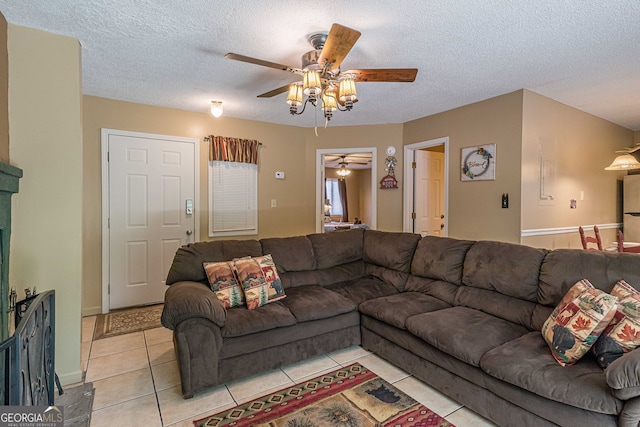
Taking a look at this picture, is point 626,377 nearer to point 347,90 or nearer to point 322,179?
point 347,90

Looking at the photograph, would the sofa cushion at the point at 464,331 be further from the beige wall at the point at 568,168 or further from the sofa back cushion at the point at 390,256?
the beige wall at the point at 568,168

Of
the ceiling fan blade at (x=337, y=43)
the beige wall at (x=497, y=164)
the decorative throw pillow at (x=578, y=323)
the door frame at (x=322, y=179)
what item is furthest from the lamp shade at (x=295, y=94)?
the door frame at (x=322, y=179)

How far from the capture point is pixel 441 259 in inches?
113

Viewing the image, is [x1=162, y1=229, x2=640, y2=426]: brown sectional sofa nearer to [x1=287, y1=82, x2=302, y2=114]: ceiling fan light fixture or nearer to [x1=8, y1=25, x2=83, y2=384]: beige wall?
[x1=8, y1=25, x2=83, y2=384]: beige wall

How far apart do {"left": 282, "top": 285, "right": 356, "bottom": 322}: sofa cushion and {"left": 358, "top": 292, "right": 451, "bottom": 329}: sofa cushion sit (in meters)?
0.18

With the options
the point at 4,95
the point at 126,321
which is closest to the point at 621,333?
the point at 4,95

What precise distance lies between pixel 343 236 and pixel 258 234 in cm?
164

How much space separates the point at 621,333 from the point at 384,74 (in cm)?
203

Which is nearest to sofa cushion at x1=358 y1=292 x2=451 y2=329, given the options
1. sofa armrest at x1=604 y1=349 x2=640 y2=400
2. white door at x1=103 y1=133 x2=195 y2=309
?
sofa armrest at x1=604 y1=349 x2=640 y2=400

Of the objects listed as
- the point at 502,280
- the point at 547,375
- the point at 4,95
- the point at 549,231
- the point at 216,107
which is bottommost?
the point at 547,375

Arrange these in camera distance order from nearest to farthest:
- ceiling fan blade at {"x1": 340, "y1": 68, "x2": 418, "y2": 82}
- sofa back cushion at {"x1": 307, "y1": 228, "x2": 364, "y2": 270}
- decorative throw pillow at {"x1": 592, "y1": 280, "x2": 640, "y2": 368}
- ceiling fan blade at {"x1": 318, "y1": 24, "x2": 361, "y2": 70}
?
decorative throw pillow at {"x1": 592, "y1": 280, "x2": 640, "y2": 368} < ceiling fan blade at {"x1": 318, "y1": 24, "x2": 361, "y2": 70} < ceiling fan blade at {"x1": 340, "y1": 68, "x2": 418, "y2": 82} < sofa back cushion at {"x1": 307, "y1": 228, "x2": 364, "y2": 270}

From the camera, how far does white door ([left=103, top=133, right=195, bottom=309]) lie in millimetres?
3707

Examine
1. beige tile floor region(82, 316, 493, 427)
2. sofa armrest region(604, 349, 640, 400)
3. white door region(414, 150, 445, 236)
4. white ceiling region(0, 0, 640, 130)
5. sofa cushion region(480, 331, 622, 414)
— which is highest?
white ceiling region(0, 0, 640, 130)

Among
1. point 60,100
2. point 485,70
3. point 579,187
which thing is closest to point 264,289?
point 60,100
